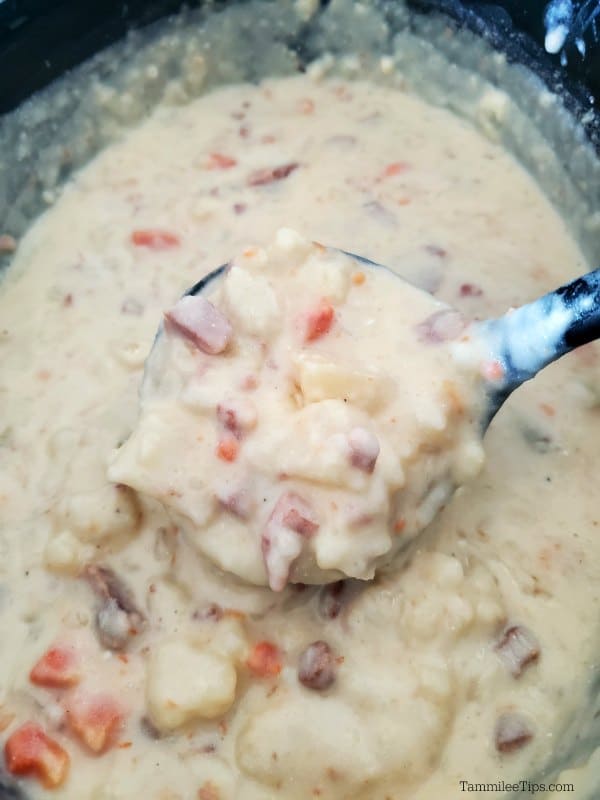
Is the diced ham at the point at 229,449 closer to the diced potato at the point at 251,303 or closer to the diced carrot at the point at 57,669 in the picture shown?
the diced potato at the point at 251,303

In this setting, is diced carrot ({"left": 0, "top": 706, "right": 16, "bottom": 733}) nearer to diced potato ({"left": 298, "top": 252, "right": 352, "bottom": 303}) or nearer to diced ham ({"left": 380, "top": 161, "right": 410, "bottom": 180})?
diced potato ({"left": 298, "top": 252, "right": 352, "bottom": 303})

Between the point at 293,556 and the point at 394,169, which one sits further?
the point at 394,169

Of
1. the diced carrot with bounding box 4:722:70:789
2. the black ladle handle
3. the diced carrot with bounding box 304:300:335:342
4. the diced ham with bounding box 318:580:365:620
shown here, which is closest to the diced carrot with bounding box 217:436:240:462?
the diced carrot with bounding box 304:300:335:342

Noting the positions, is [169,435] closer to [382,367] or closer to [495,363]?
[382,367]

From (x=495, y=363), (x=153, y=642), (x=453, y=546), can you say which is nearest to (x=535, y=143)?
(x=495, y=363)

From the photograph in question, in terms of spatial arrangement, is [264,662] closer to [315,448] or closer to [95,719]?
[95,719]

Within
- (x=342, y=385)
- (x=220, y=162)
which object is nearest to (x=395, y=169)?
(x=220, y=162)

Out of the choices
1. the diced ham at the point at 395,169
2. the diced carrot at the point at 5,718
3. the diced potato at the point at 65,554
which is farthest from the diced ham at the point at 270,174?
the diced carrot at the point at 5,718
